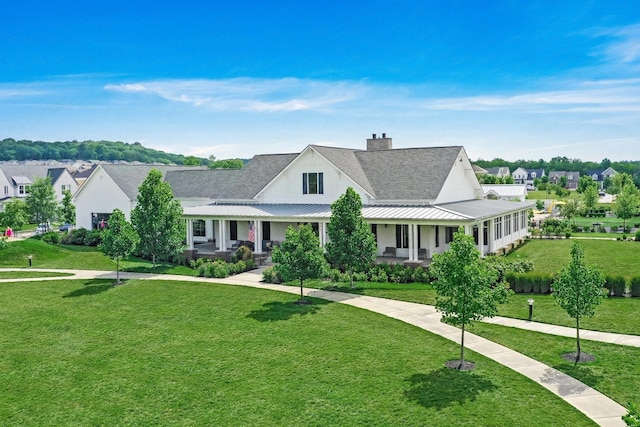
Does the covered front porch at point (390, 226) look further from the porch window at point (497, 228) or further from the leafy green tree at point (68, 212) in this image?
the leafy green tree at point (68, 212)

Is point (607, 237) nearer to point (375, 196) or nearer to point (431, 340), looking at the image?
point (375, 196)

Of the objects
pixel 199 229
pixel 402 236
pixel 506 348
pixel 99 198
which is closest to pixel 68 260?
pixel 199 229

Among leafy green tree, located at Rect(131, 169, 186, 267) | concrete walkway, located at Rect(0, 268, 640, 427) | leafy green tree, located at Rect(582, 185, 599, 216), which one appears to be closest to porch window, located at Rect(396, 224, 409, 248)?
concrete walkway, located at Rect(0, 268, 640, 427)

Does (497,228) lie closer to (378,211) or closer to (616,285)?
(378,211)

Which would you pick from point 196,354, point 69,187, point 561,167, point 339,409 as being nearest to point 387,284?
point 196,354

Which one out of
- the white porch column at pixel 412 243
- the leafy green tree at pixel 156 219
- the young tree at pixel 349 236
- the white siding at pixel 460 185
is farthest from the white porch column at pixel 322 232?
the leafy green tree at pixel 156 219

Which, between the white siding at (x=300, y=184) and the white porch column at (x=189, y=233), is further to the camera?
the white porch column at (x=189, y=233)

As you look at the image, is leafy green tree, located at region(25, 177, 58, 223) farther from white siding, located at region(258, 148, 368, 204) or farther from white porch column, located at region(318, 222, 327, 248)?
white porch column, located at region(318, 222, 327, 248)
